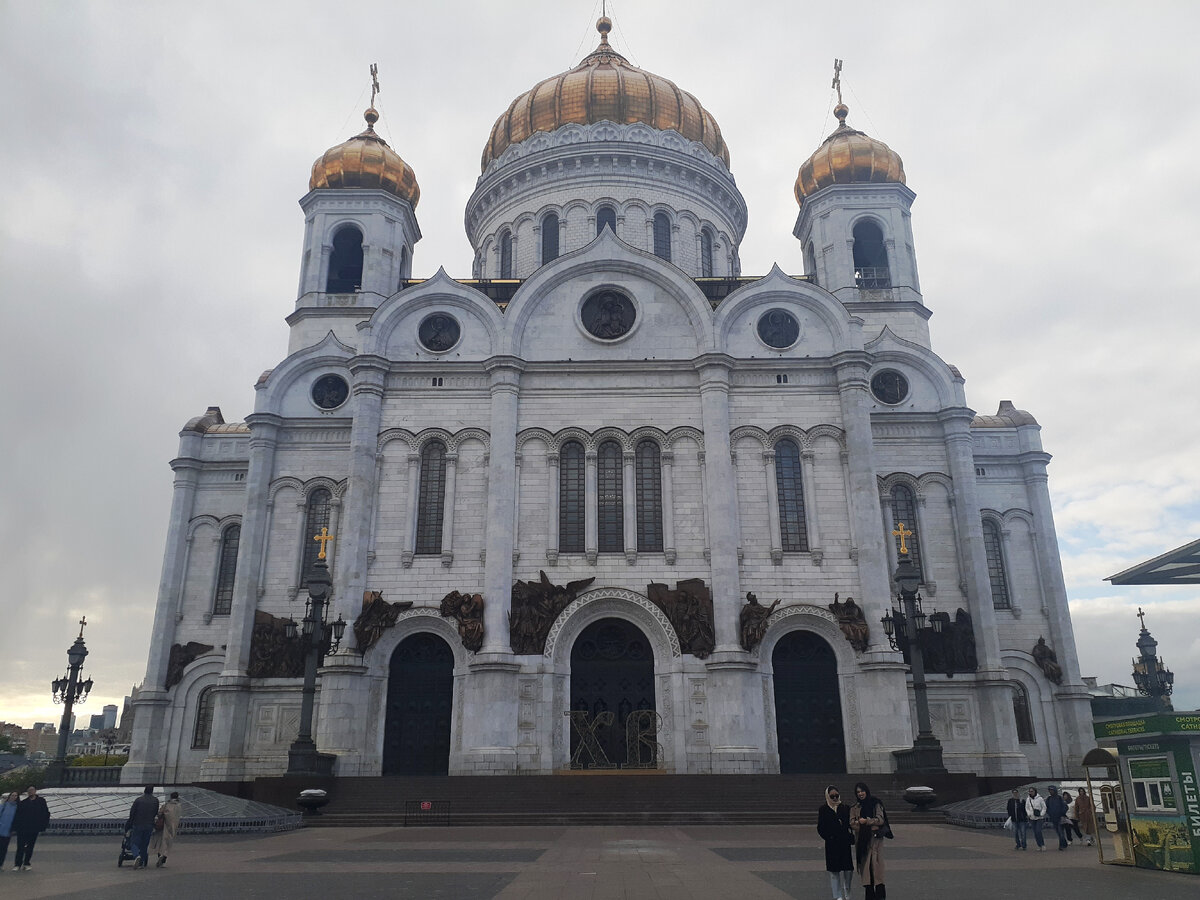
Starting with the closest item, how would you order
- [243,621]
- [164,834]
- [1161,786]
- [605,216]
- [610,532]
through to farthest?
[1161,786] → [164,834] → [610,532] → [243,621] → [605,216]

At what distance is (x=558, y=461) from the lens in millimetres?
25469

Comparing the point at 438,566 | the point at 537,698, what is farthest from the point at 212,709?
the point at 537,698

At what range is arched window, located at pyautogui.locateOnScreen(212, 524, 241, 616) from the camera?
27.9 metres

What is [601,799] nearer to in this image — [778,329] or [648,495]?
[648,495]

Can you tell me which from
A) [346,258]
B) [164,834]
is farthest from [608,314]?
[164,834]

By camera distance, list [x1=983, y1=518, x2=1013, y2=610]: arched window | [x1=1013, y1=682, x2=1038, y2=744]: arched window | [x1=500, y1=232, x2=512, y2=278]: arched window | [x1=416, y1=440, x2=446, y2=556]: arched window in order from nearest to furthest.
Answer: [x1=416, y1=440, x2=446, y2=556]: arched window → [x1=1013, y1=682, x2=1038, y2=744]: arched window → [x1=983, y1=518, x2=1013, y2=610]: arched window → [x1=500, y1=232, x2=512, y2=278]: arched window

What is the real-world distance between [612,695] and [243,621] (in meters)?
10.9

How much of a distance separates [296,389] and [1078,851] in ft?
78.2

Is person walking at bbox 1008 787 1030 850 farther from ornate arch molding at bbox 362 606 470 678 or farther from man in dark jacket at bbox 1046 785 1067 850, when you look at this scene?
ornate arch molding at bbox 362 606 470 678

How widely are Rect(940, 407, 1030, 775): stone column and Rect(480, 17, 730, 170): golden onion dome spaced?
15.8 m

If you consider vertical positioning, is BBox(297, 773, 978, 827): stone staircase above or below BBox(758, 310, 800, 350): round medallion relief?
below

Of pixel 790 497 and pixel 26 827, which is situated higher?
pixel 790 497

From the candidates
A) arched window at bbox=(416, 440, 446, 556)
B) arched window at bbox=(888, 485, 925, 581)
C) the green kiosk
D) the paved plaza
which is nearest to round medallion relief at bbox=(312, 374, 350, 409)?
arched window at bbox=(416, 440, 446, 556)

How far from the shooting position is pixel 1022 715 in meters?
26.4
